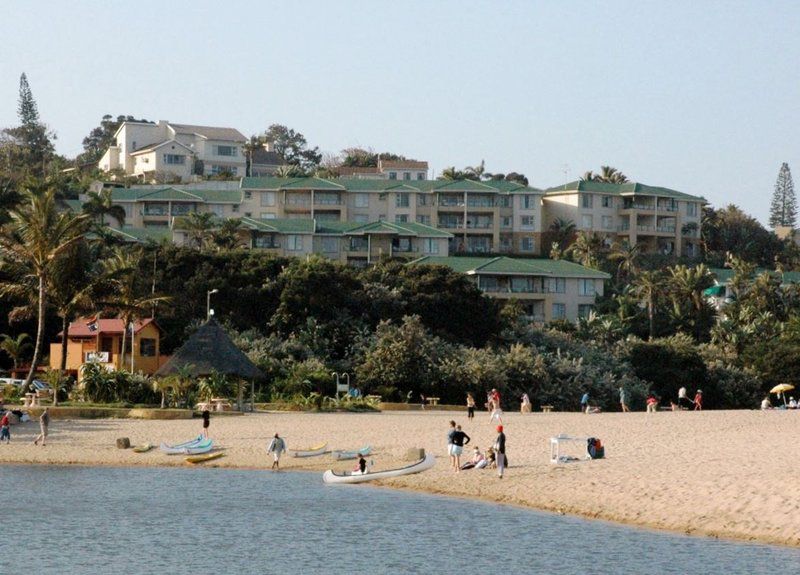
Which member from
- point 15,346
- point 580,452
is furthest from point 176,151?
point 580,452

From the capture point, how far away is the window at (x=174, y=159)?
443 feet

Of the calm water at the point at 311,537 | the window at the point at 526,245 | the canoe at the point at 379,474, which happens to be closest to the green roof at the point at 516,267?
the window at the point at 526,245

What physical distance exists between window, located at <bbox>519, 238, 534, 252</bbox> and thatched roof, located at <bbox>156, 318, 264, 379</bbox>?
6586 centimetres

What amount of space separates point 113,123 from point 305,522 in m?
152

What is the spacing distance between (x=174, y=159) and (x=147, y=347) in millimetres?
73475

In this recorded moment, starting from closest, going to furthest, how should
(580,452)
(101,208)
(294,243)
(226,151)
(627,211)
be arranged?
1. (580,452)
2. (101,208)
3. (294,243)
4. (627,211)
5. (226,151)

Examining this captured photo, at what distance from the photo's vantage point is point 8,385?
190ft

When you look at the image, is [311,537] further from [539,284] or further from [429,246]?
[429,246]

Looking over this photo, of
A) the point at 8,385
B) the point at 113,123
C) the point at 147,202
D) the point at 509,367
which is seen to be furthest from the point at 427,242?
the point at 113,123

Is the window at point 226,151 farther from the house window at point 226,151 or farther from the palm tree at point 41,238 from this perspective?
the palm tree at point 41,238

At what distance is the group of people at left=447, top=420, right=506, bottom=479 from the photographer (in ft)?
116

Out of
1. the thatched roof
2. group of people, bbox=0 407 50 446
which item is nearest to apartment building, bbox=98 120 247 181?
the thatched roof

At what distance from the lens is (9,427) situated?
49062 mm

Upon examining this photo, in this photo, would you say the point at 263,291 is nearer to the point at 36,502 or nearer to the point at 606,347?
the point at 606,347
